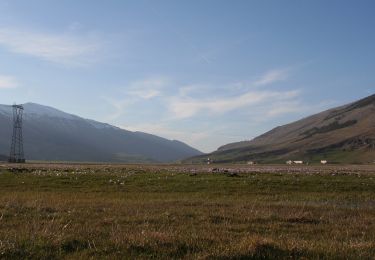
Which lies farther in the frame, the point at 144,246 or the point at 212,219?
the point at 212,219

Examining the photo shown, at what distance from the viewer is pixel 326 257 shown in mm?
10688

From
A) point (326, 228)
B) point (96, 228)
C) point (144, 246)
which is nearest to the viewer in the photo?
point (144, 246)

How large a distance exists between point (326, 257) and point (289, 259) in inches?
32.1

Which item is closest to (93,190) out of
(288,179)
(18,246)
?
(288,179)

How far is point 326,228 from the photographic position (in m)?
15.9

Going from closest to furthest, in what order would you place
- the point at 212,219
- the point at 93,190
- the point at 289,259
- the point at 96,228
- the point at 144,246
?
the point at 289,259
the point at 144,246
the point at 96,228
the point at 212,219
the point at 93,190

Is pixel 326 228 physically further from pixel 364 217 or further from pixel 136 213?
pixel 136 213

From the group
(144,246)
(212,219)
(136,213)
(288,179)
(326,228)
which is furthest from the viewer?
(288,179)

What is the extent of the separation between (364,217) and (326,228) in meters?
4.12

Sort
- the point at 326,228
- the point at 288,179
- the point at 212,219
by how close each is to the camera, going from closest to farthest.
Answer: the point at 326,228 < the point at 212,219 < the point at 288,179

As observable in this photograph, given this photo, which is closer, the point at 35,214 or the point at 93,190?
the point at 35,214

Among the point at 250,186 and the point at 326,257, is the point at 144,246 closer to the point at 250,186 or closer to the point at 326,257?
the point at 326,257

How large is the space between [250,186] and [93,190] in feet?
36.2

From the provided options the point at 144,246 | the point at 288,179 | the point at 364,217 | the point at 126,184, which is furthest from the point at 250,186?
the point at 144,246
